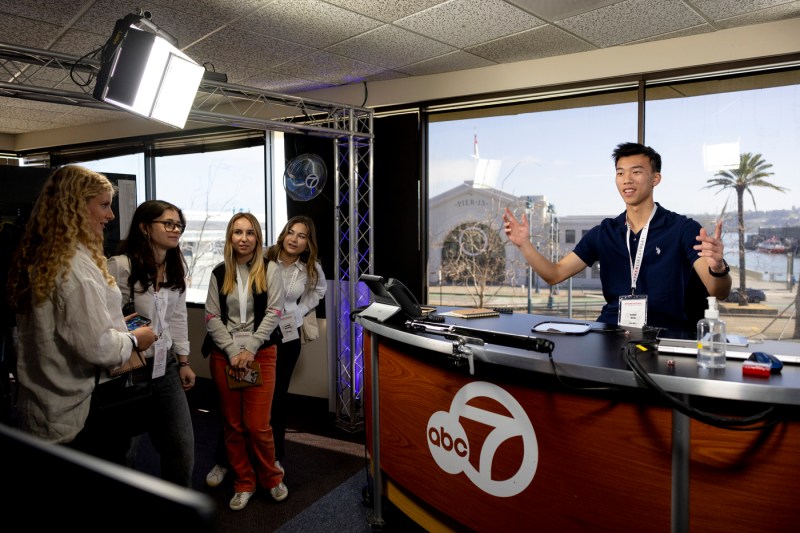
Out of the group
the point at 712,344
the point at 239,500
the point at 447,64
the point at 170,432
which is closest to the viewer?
the point at 712,344

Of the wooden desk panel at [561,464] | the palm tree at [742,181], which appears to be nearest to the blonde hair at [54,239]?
the wooden desk panel at [561,464]

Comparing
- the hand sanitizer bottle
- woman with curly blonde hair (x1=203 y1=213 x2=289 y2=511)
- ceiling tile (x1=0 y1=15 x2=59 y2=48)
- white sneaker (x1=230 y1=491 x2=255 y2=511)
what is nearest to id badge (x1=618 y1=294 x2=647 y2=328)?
the hand sanitizer bottle

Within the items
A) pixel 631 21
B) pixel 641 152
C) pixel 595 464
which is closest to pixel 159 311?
pixel 595 464

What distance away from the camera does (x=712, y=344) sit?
152cm

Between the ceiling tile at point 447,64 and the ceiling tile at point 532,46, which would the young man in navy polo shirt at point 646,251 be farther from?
the ceiling tile at point 447,64

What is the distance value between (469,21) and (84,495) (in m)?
3.38

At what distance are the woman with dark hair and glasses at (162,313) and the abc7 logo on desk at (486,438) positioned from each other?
109cm

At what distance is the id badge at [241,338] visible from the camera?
3.00 meters

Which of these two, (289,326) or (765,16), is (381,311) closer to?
(289,326)

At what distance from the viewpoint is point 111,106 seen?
2889mm

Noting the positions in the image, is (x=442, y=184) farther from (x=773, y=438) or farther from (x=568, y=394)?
(x=773, y=438)

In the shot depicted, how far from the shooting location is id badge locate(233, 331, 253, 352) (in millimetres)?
2998

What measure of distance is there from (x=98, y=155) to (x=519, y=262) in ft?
18.0

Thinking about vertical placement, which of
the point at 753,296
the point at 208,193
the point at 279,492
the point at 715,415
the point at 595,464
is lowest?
the point at 279,492
